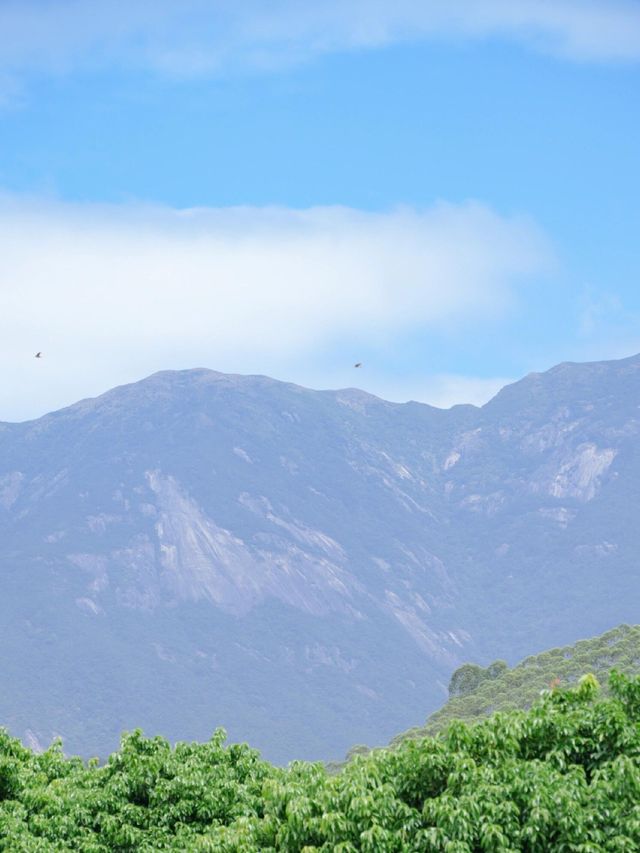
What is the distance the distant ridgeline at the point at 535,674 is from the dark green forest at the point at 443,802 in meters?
85.9

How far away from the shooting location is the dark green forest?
64.2ft

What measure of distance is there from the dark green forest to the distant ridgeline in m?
85.9

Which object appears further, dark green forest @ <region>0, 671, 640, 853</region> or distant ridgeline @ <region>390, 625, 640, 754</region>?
distant ridgeline @ <region>390, 625, 640, 754</region>

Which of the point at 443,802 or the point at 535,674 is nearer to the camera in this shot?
the point at 443,802

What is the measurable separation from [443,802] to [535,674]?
112 metres

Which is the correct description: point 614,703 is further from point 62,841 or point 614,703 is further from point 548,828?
point 62,841

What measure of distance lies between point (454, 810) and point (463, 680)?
5033 inches

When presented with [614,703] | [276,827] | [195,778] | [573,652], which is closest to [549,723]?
[614,703]

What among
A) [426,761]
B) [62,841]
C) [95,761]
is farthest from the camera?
[95,761]

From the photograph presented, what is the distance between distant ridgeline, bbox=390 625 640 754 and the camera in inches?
4697

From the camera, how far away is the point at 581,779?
20422 millimetres

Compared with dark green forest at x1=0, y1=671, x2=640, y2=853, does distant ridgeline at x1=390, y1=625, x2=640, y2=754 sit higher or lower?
higher

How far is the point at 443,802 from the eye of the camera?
20109mm

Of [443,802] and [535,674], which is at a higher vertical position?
[535,674]
